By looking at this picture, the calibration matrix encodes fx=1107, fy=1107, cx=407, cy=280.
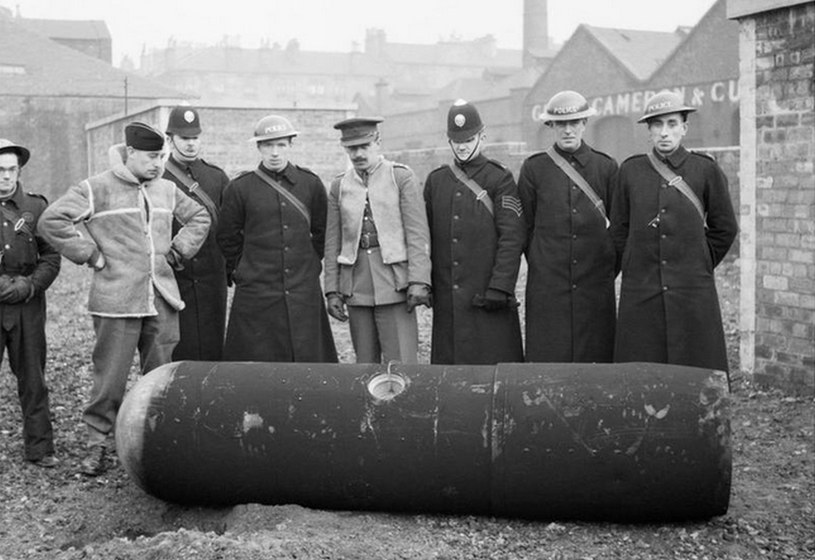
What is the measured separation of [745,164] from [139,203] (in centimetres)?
496

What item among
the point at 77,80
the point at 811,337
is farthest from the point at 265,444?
the point at 77,80

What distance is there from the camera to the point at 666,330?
635 cm

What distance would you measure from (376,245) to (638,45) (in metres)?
37.7

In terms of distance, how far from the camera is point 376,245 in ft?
21.5

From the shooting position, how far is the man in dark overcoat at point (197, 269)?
7180mm

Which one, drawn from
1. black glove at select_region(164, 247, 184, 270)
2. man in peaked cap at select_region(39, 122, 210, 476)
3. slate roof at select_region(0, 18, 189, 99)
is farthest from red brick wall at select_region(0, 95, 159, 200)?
man in peaked cap at select_region(39, 122, 210, 476)

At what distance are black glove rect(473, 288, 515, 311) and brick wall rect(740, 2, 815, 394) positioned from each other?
3.07 metres

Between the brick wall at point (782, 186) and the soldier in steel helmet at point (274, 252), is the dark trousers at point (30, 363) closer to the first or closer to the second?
the soldier in steel helmet at point (274, 252)

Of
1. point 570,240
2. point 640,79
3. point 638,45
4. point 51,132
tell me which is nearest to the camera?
point 570,240

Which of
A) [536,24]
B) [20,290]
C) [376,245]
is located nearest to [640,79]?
[536,24]

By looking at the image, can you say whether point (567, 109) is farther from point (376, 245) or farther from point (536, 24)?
point (536, 24)

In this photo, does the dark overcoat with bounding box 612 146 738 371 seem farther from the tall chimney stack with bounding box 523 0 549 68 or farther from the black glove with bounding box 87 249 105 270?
the tall chimney stack with bounding box 523 0 549 68

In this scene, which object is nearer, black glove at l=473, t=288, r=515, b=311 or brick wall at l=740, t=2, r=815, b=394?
black glove at l=473, t=288, r=515, b=311

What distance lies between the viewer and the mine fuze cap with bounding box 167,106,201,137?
7.18m
